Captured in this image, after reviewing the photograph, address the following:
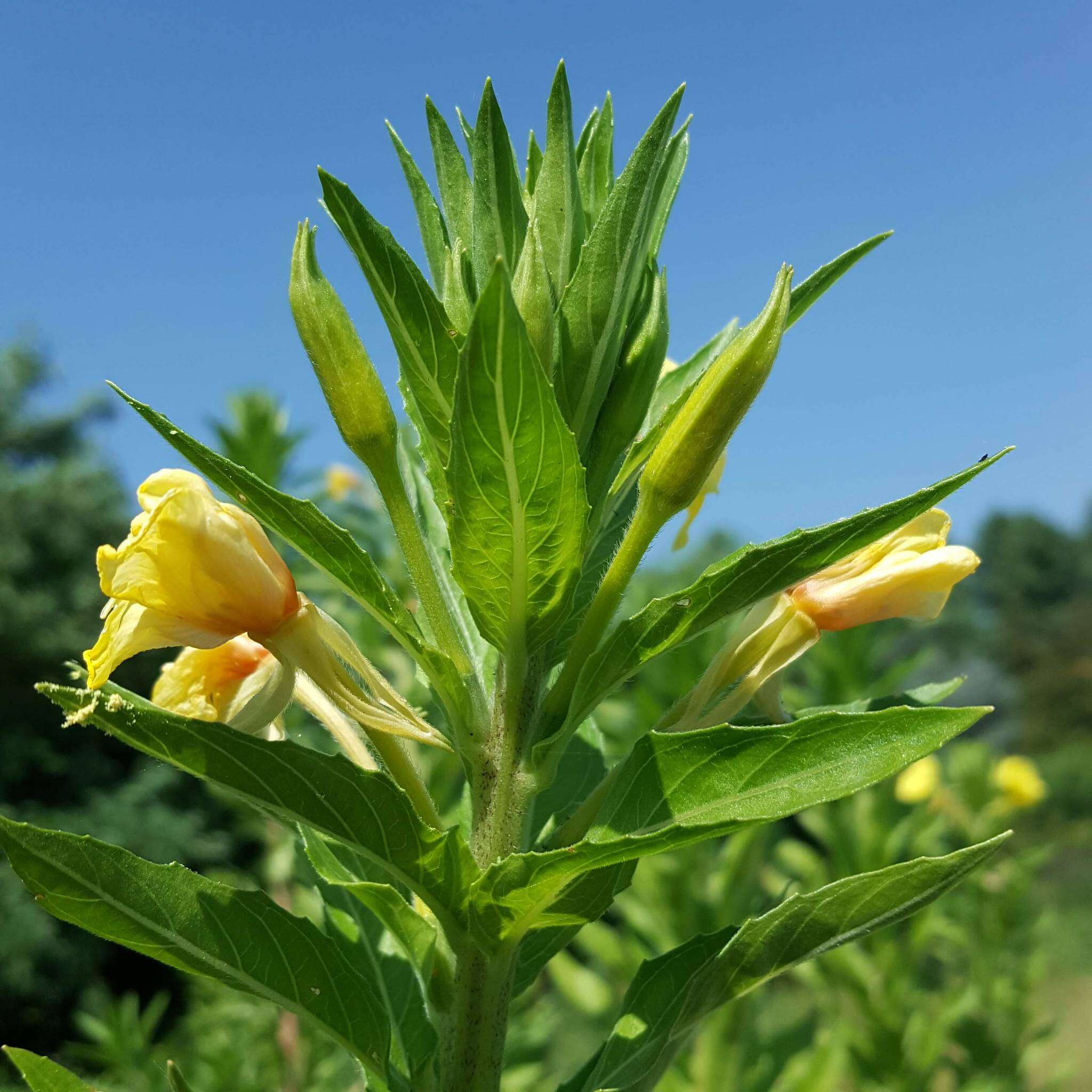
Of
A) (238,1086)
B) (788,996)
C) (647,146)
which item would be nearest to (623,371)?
(647,146)

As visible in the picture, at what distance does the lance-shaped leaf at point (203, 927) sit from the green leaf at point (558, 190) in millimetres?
696

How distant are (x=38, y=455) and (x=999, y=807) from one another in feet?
52.1

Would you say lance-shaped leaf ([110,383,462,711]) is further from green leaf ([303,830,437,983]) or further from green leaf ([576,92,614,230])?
green leaf ([576,92,614,230])

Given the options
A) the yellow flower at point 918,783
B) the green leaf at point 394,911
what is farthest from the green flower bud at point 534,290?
the yellow flower at point 918,783

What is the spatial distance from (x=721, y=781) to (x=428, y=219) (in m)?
0.70

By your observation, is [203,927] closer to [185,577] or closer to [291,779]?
[291,779]

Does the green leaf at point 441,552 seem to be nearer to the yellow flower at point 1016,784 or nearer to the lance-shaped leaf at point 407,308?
the lance-shaped leaf at point 407,308

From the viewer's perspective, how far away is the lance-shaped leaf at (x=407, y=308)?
0.83m

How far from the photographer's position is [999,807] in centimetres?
492

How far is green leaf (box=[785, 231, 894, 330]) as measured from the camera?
39.5 inches

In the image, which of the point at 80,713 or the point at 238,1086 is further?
the point at 238,1086

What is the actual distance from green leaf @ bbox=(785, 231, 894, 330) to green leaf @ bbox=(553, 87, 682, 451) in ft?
0.57

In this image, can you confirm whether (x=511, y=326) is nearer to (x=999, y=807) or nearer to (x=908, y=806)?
(x=908, y=806)

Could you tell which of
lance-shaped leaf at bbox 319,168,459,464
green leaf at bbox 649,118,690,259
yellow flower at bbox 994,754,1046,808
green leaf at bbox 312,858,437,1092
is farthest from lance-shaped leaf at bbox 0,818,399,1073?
yellow flower at bbox 994,754,1046,808
